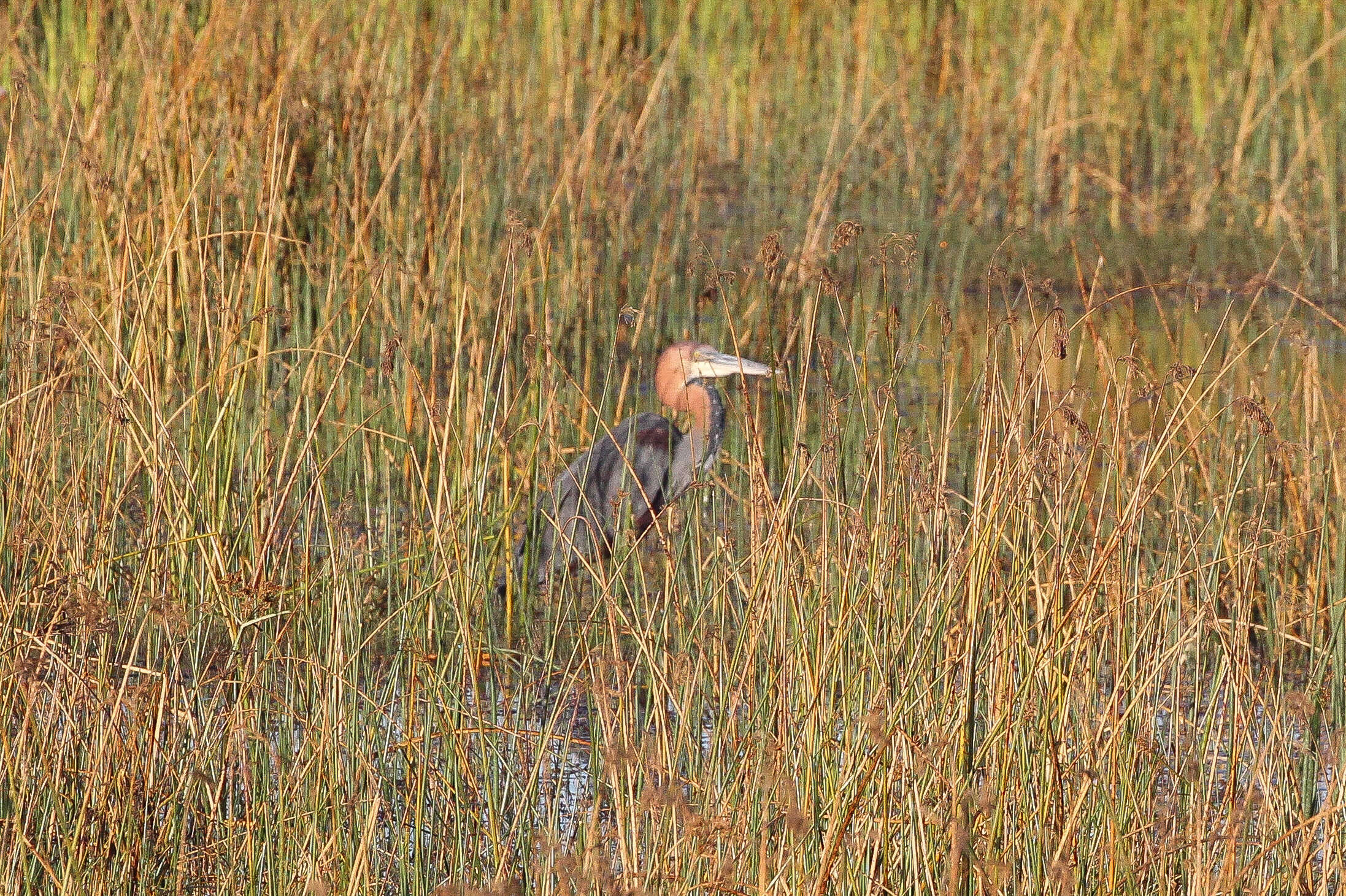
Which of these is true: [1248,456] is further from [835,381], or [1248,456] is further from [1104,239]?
[1104,239]

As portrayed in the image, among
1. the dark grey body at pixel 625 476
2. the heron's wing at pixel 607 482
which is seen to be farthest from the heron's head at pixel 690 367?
the heron's wing at pixel 607 482

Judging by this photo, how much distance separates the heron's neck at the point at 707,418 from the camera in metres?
3.72

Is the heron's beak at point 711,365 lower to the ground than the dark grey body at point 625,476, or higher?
higher

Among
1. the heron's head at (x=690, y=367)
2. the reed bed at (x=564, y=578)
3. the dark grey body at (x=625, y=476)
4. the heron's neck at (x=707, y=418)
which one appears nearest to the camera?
the reed bed at (x=564, y=578)

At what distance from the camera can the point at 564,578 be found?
2408 millimetres

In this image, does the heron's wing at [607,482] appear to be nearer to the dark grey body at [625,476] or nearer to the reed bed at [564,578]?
the dark grey body at [625,476]

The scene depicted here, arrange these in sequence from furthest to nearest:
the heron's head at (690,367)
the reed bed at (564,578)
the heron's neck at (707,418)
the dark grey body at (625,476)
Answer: the heron's head at (690,367), the heron's neck at (707,418), the dark grey body at (625,476), the reed bed at (564,578)

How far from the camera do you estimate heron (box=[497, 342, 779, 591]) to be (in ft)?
11.1

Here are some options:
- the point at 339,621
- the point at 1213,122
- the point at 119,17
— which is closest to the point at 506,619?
the point at 339,621

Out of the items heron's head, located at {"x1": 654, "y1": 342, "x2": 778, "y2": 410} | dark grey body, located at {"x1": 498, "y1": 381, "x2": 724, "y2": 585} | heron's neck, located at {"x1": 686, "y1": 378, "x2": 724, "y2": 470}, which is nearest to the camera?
dark grey body, located at {"x1": 498, "y1": 381, "x2": 724, "y2": 585}

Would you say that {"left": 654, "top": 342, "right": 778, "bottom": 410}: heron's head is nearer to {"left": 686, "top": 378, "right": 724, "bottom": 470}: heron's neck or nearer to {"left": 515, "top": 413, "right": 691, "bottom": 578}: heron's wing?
{"left": 686, "top": 378, "right": 724, "bottom": 470}: heron's neck

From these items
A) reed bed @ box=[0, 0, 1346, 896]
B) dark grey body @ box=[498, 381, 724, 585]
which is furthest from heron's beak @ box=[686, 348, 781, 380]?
reed bed @ box=[0, 0, 1346, 896]

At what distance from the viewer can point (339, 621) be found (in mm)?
1877

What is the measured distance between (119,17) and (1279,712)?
3.53 meters
